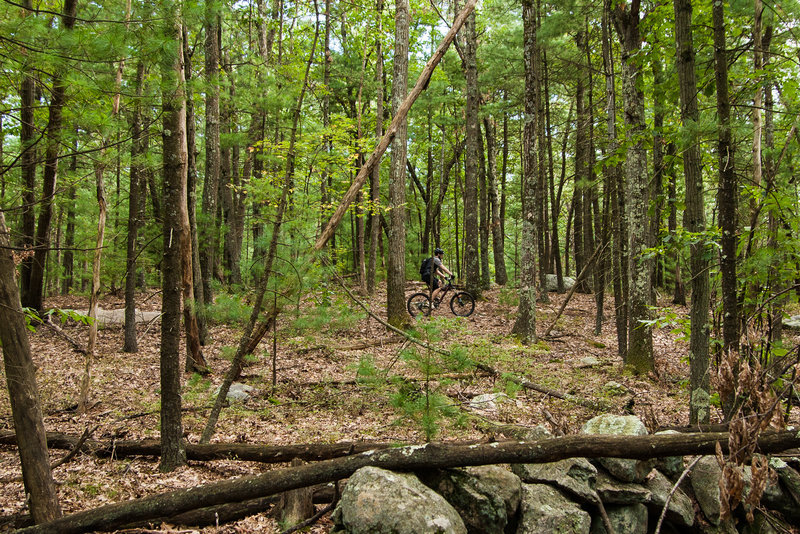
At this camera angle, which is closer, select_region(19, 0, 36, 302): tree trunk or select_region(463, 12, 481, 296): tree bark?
select_region(19, 0, 36, 302): tree trunk

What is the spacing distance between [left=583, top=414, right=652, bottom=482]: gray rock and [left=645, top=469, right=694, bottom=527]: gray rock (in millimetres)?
120

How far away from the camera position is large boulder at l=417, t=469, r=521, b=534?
11.7ft

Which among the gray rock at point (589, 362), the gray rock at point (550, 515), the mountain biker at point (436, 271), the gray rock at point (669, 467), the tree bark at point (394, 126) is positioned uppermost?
the tree bark at point (394, 126)

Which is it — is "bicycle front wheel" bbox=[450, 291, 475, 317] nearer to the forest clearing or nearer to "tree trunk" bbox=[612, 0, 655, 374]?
the forest clearing

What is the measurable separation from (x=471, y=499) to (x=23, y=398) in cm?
340

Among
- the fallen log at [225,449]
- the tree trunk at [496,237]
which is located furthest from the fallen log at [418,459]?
the tree trunk at [496,237]

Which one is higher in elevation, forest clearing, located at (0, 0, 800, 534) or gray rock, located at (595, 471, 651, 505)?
forest clearing, located at (0, 0, 800, 534)

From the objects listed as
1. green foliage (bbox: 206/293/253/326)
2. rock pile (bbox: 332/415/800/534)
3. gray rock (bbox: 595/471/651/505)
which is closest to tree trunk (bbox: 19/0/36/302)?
green foliage (bbox: 206/293/253/326)

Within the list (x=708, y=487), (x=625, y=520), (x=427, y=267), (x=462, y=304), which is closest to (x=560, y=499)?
(x=625, y=520)

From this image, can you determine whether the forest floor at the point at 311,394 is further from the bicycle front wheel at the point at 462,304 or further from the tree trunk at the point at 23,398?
the bicycle front wheel at the point at 462,304

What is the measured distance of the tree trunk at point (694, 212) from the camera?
482 centimetres

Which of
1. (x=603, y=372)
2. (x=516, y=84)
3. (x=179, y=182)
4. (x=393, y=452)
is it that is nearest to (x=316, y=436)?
(x=393, y=452)

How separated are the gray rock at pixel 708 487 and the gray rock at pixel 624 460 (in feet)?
1.63

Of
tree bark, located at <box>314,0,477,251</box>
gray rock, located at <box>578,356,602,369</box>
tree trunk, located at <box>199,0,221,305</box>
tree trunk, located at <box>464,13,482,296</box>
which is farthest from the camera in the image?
tree trunk, located at <box>464,13,482,296</box>
